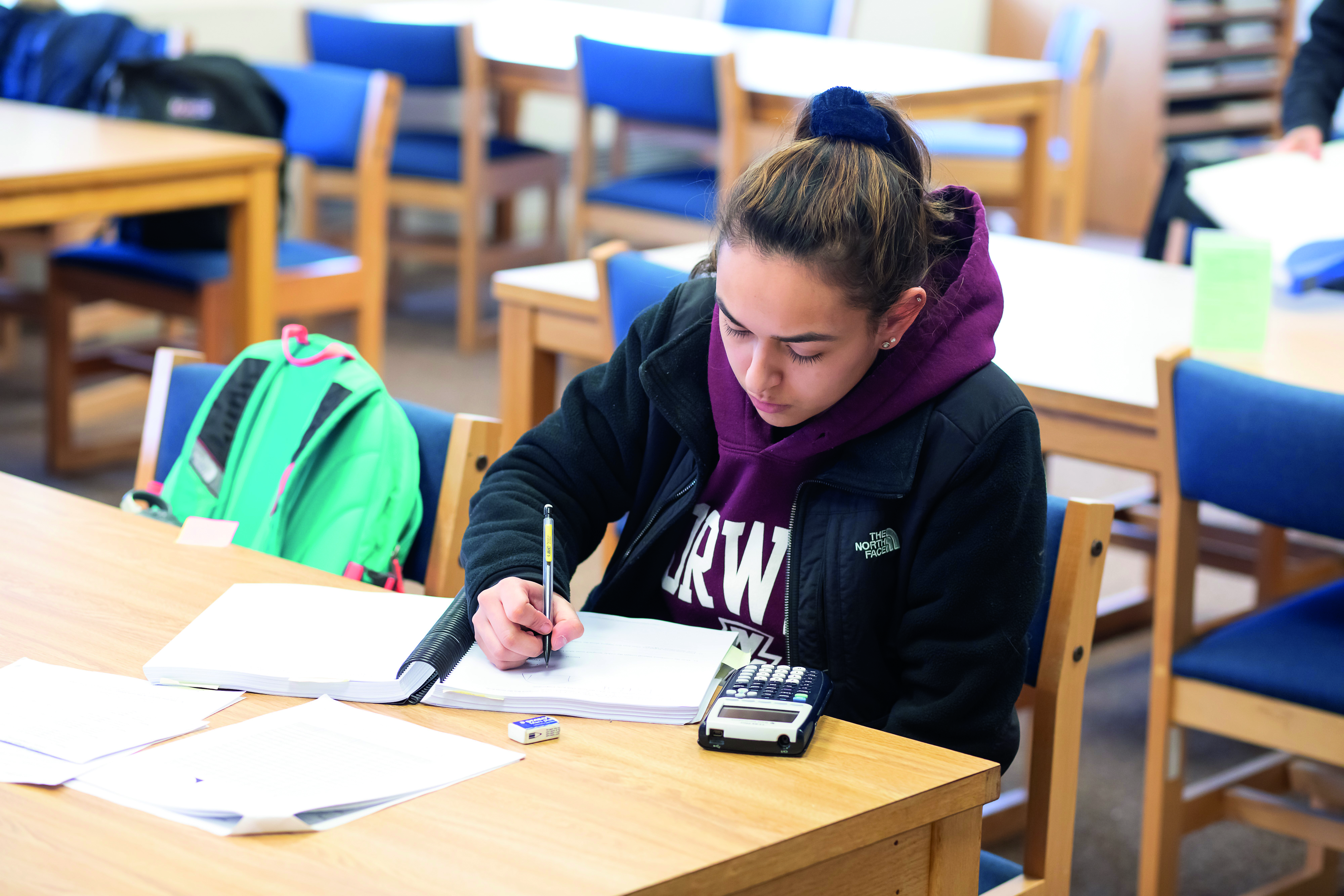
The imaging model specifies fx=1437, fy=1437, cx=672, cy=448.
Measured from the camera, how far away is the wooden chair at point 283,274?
3143 millimetres

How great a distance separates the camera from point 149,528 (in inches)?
51.8

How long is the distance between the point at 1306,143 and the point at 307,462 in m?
1.77

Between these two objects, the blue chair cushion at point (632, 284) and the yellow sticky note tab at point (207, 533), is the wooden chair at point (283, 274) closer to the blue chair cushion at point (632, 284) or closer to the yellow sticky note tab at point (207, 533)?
the blue chair cushion at point (632, 284)

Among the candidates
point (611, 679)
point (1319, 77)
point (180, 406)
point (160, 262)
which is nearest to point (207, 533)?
point (180, 406)

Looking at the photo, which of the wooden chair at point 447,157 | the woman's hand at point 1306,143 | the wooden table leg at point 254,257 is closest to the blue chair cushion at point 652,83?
the wooden chair at point 447,157

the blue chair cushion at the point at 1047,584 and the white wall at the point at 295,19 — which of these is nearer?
the blue chair cushion at the point at 1047,584

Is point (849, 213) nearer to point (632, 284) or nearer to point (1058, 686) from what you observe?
point (1058, 686)

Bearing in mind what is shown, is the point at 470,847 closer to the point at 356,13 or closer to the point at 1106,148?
the point at 356,13

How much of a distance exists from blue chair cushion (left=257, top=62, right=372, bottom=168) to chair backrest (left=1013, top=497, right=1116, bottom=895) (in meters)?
2.66

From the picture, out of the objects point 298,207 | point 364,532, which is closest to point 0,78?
point 298,207

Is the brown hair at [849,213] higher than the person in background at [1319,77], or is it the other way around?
the person in background at [1319,77]

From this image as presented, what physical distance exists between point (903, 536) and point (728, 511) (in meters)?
0.16

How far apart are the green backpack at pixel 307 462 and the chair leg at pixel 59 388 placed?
1930mm

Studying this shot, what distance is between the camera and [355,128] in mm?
3512
